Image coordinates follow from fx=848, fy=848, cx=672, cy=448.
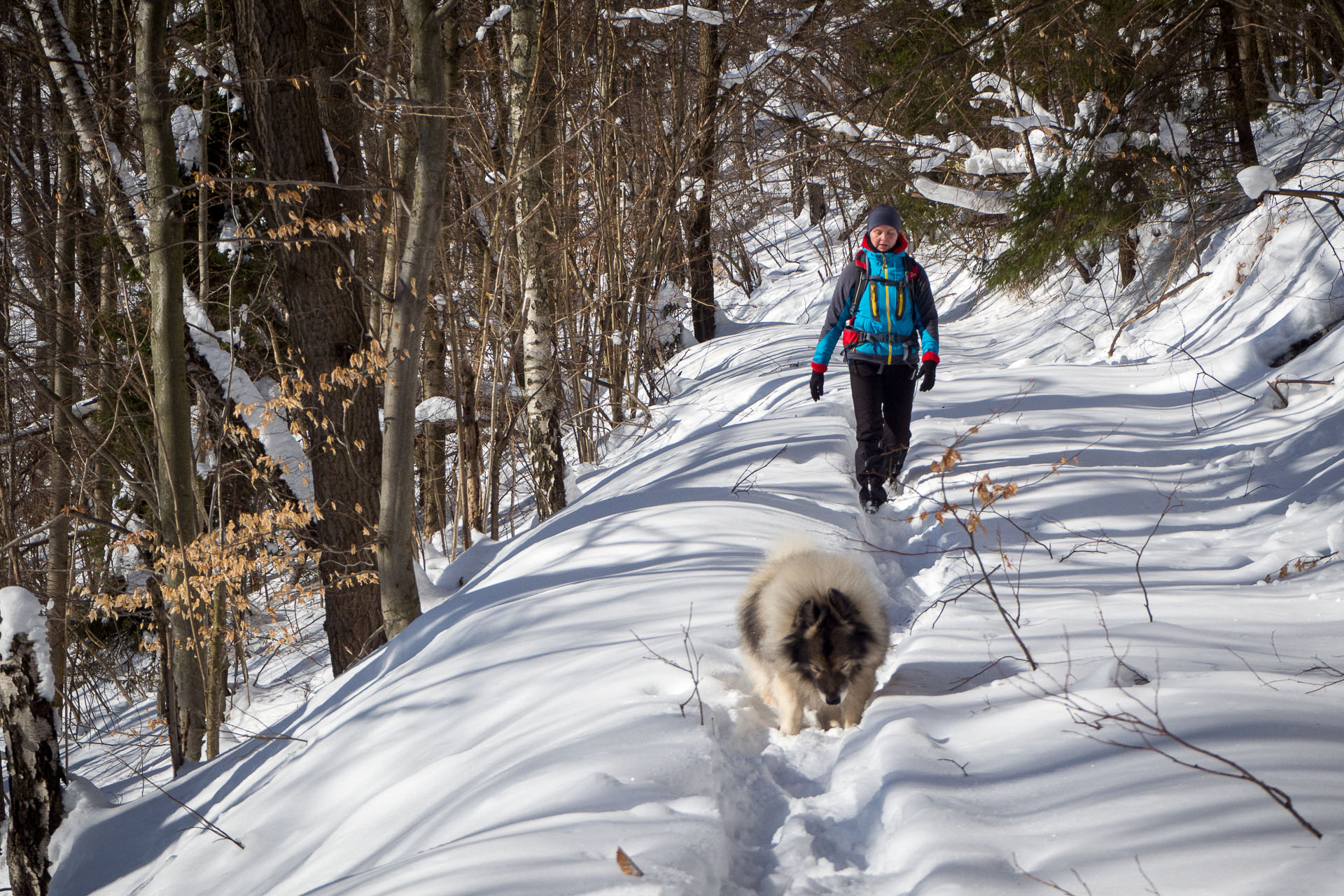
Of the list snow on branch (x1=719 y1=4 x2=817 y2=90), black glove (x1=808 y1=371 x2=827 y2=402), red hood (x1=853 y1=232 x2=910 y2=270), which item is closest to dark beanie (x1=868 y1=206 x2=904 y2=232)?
red hood (x1=853 y1=232 x2=910 y2=270)

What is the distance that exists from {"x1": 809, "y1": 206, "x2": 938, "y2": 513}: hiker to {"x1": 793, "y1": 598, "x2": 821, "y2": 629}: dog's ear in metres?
3.12

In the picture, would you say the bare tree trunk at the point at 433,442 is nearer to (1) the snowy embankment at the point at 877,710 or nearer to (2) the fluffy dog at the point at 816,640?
(1) the snowy embankment at the point at 877,710

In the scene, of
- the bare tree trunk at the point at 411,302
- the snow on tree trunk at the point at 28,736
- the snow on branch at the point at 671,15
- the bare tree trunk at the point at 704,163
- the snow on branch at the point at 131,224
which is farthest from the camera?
the bare tree trunk at the point at 704,163

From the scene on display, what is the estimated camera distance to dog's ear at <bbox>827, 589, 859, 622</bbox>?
3.36 metres

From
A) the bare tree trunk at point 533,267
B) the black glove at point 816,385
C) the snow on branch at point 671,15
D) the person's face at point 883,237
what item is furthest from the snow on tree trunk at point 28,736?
the snow on branch at point 671,15

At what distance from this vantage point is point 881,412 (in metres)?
6.64

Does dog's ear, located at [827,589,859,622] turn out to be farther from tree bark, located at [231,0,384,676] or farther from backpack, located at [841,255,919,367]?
tree bark, located at [231,0,384,676]

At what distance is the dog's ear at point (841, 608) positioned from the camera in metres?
3.36

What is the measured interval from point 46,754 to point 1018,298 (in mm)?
17745

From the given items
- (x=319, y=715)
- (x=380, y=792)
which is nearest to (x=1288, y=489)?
(x=380, y=792)

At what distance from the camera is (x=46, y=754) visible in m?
4.73

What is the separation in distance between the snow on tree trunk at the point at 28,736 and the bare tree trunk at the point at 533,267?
560cm

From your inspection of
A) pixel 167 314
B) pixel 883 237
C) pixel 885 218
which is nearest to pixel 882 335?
pixel 883 237

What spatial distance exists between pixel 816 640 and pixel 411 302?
13.5 feet
